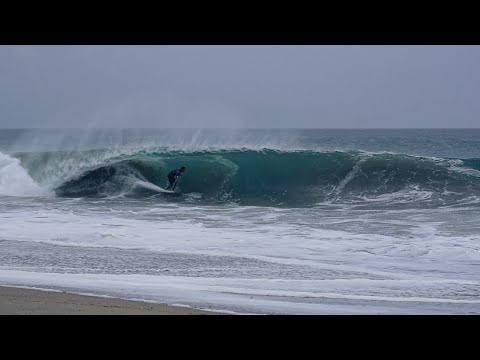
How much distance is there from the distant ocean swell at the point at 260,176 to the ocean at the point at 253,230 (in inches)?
2.3

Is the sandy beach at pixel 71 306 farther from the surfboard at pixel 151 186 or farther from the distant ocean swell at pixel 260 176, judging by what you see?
the surfboard at pixel 151 186

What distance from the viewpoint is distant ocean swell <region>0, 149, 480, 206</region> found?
14969mm

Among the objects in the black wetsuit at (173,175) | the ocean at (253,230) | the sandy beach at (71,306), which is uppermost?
the black wetsuit at (173,175)

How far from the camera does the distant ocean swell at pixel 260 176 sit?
14969mm

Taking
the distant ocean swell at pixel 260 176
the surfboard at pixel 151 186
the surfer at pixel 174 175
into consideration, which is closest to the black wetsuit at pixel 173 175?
the surfer at pixel 174 175

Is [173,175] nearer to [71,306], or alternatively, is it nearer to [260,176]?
[260,176]

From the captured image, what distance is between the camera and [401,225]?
9.73m

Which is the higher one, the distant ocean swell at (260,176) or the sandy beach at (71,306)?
the distant ocean swell at (260,176)

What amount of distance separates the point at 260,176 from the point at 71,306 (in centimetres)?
1281

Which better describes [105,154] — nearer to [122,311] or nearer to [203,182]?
[203,182]

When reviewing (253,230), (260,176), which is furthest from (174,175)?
(253,230)

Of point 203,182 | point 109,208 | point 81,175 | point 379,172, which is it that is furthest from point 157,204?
point 379,172

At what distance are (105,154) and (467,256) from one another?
14.8 meters

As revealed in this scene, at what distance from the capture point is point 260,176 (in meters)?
17.4
